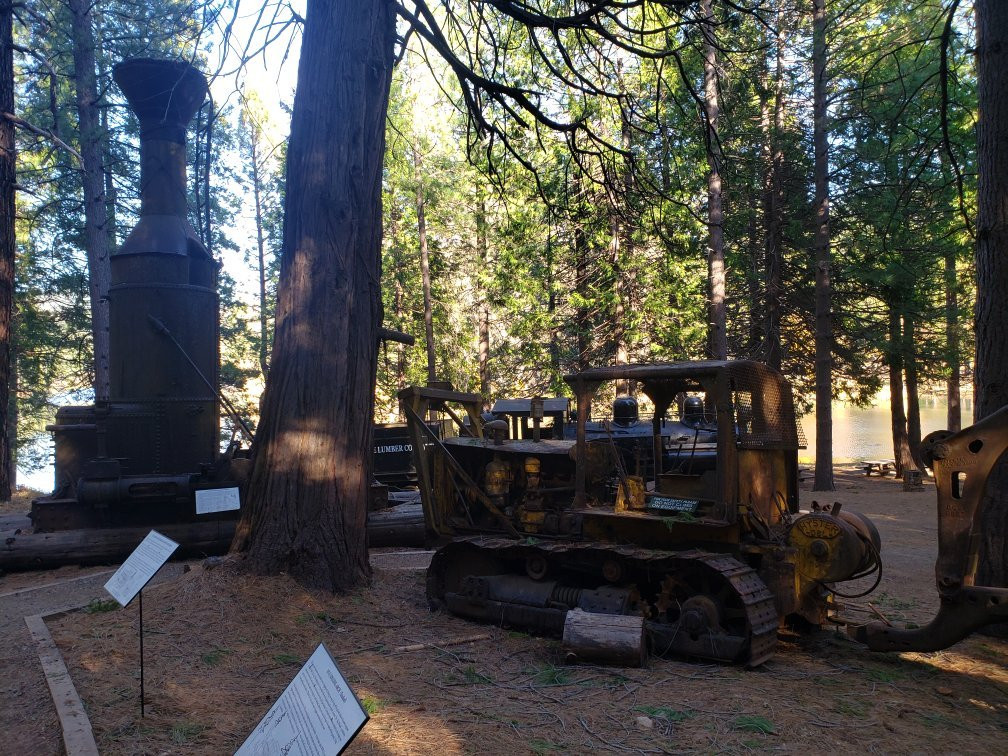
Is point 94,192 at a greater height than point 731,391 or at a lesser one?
greater

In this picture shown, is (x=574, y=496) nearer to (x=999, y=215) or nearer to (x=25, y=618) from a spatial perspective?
(x=999, y=215)

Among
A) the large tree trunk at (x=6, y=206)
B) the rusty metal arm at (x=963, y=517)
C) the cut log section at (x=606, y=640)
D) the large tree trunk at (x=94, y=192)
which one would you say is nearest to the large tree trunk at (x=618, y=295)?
the large tree trunk at (x=94, y=192)

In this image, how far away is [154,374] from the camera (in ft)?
35.2

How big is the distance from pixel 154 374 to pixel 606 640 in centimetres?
794

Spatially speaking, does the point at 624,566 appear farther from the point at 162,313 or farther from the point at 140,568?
the point at 162,313

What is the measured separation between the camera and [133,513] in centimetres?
1012

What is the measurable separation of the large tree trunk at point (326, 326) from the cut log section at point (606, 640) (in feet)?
7.79

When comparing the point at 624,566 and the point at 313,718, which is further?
the point at 624,566

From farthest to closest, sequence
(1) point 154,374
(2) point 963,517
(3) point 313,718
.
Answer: (1) point 154,374, (2) point 963,517, (3) point 313,718

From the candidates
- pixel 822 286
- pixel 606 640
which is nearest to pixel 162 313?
pixel 606 640

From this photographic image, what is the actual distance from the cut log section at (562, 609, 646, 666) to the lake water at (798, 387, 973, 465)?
22859 millimetres

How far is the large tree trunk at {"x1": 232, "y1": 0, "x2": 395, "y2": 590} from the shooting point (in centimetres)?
689

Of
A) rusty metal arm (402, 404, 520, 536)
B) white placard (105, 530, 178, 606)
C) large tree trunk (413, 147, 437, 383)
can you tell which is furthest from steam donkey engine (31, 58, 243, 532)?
large tree trunk (413, 147, 437, 383)

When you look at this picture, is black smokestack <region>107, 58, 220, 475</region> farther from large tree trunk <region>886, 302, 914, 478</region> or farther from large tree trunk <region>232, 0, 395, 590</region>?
large tree trunk <region>886, 302, 914, 478</region>
